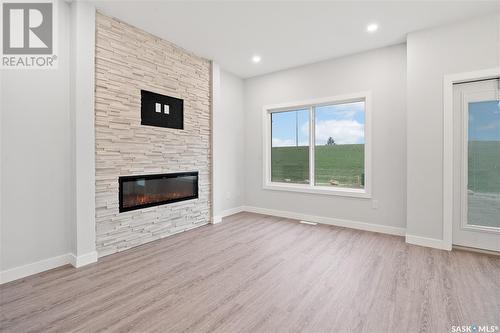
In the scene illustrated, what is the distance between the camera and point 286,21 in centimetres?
313

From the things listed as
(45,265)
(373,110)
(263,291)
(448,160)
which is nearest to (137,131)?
(45,265)

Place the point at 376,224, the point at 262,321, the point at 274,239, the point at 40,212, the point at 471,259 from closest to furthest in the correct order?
the point at 262,321
the point at 40,212
the point at 471,259
the point at 274,239
the point at 376,224

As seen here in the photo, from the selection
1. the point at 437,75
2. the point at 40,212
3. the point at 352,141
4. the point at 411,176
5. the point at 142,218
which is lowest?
the point at 142,218

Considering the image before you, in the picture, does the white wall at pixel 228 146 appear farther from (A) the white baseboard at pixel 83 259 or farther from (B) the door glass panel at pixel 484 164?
(B) the door glass panel at pixel 484 164

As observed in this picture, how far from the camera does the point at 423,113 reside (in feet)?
10.8

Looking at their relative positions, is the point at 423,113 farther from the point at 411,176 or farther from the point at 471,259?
the point at 471,259

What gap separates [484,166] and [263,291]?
10.8 ft

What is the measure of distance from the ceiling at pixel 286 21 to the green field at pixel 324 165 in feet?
5.82

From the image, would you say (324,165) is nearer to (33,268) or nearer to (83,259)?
(83,259)

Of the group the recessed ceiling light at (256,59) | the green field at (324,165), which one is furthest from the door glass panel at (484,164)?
the recessed ceiling light at (256,59)

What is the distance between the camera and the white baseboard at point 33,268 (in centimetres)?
235

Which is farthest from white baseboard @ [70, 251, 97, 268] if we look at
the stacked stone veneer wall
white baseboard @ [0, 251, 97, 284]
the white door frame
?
the white door frame

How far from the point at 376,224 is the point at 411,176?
3.30 feet

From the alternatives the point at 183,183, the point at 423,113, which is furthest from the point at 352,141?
the point at 183,183
